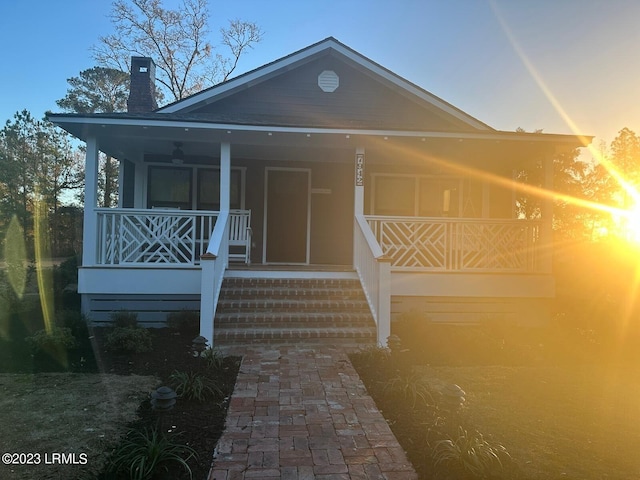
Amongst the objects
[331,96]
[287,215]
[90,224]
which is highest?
[331,96]

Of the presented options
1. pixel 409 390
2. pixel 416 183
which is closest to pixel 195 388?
pixel 409 390

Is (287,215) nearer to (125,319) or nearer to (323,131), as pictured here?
(323,131)

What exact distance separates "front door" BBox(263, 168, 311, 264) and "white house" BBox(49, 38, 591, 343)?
0.9 inches

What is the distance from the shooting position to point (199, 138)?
7777 millimetres

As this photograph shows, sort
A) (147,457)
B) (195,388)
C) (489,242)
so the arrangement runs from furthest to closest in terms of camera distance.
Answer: (489,242)
(195,388)
(147,457)

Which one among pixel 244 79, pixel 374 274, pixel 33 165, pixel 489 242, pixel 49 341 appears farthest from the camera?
pixel 33 165

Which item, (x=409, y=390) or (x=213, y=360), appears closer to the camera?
(x=409, y=390)

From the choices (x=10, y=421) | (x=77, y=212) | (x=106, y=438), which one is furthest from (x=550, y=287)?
(x=77, y=212)

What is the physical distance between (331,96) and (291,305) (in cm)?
526

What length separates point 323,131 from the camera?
7.41m

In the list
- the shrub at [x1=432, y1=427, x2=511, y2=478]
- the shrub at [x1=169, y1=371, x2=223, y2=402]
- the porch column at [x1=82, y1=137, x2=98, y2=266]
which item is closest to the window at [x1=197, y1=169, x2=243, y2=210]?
the porch column at [x1=82, y1=137, x2=98, y2=266]

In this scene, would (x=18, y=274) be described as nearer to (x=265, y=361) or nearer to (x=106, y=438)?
(x=265, y=361)

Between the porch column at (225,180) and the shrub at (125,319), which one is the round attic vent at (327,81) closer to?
the porch column at (225,180)

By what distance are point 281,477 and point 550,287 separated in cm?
693
